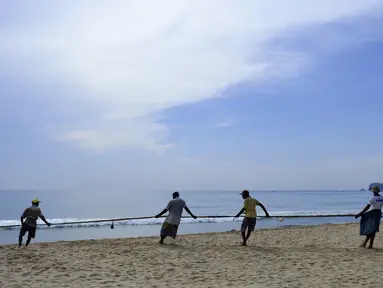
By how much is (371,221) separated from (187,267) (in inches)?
221

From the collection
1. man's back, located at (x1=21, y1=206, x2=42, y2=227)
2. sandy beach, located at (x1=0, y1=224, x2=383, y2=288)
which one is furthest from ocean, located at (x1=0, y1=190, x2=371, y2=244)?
sandy beach, located at (x1=0, y1=224, x2=383, y2=288)

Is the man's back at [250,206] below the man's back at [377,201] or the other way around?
below

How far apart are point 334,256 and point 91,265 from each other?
5399 mm

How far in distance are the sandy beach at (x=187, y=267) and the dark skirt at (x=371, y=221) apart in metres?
0.53

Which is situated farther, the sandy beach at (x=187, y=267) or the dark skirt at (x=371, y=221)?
the dark skirt at (x=371, y=221)

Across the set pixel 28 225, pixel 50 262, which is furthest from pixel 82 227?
pixel 50 262

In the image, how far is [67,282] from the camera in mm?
6984

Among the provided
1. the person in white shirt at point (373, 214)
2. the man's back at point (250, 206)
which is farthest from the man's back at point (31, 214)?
the person in white shirt at point (373, 214)

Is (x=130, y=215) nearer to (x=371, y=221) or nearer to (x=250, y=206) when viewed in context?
(x=250, y=206)

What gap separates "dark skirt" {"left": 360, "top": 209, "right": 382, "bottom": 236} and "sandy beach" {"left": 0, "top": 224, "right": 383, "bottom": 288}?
1.74 feet

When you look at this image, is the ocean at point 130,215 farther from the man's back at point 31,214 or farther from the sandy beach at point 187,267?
the sandy beach at point 187,267

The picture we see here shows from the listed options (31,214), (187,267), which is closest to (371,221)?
(187,267)

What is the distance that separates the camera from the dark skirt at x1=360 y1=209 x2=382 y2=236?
11.1 metres

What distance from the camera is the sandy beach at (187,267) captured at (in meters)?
7.06
